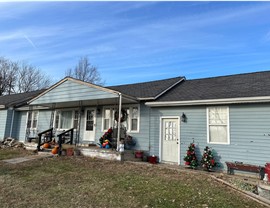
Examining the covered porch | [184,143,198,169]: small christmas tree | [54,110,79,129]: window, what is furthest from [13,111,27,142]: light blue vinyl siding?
[184,143,198,169]: small christmas tree

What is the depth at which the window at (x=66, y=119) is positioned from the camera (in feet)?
45.3

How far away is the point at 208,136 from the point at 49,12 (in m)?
9.40

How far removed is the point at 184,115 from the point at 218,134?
5.34 feet

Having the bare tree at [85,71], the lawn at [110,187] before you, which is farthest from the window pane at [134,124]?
the bare tree at [85,71]

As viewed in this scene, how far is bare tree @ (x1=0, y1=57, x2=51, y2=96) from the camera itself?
35438 mm

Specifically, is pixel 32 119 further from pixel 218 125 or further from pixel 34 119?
pixel 218 125

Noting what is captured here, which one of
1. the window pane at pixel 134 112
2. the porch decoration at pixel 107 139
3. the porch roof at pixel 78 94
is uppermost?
the porch roof at pixel 78 94

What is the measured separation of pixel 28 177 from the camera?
22.7ft

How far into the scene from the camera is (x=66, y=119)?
47.0 feet

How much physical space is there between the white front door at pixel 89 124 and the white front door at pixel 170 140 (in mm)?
4657

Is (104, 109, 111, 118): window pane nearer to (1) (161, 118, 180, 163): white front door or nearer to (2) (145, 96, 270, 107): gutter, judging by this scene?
(2) (145, 96, 270, 107): gutter

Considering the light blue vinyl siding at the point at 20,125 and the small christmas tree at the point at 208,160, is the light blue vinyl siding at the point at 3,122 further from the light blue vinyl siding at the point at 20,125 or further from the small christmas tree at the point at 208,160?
the small christmas tree at the point at 208,160

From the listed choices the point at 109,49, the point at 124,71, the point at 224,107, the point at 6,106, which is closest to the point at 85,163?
the point at 224,107

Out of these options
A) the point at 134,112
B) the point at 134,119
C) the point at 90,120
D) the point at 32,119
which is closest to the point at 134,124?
the point at 134,119
